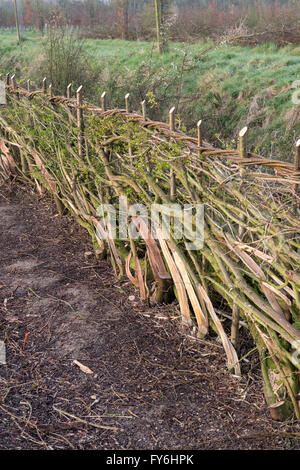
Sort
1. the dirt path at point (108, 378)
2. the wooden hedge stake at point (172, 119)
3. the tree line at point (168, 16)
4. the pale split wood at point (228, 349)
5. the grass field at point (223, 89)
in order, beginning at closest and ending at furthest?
the dirt path at point (108, 378)
the pale split wood at point (228, 349)
the wooden hedge stake at point (172, 119)
the grass field at point (223, 89)
the tree line at point (168, 16)

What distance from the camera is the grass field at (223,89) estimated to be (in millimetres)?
8703

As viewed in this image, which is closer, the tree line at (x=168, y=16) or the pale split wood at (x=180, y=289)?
the pale split wood at (x=180, y=289)

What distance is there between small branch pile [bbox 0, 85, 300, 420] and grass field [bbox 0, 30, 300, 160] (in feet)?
11.0

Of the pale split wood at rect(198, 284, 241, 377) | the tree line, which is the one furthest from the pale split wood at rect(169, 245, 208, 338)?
the tree line

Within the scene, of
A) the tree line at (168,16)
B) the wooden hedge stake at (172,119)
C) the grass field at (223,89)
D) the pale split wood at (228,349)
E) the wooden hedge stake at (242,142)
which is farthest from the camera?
the tree line at (168,16)

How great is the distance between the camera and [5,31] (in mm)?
28109

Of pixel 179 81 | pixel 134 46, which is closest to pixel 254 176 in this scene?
pixel 179 81

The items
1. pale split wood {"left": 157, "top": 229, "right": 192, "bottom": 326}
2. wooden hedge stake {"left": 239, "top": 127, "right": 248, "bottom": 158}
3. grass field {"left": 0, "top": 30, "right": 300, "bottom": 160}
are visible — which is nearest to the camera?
wooden hedge stake {"left": 239, "top": 127, "right": 248, "bottom": 158}

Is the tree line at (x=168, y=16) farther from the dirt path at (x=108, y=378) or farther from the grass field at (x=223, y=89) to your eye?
the dirt path at (x=108, y=378)

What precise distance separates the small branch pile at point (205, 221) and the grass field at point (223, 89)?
3360 millimetres

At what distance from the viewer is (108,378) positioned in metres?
2.61

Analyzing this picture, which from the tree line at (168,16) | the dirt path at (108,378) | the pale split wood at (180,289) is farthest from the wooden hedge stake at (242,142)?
the tree line at (168,16)

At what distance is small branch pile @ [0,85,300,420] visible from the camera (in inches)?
88.6

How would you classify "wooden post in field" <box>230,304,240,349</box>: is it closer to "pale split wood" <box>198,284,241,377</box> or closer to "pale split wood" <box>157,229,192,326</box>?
"pale split wood" <box>198,284,241,377</box>
